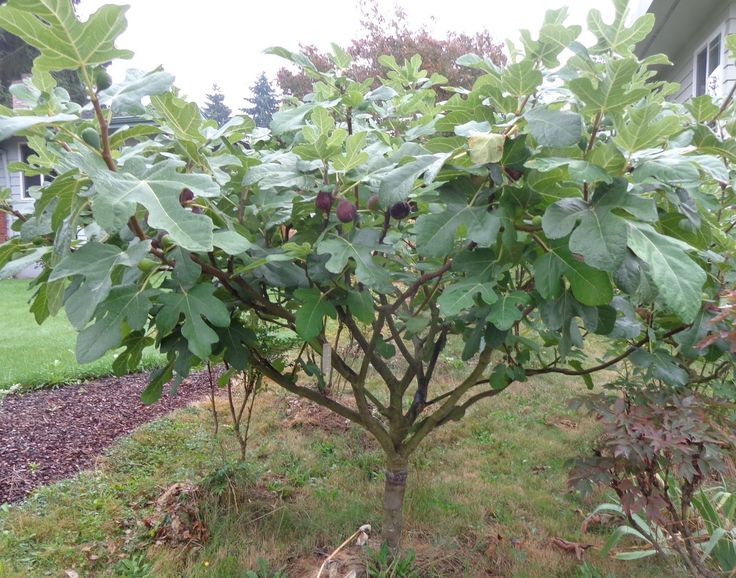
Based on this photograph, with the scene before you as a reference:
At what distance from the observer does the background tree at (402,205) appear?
1.19m

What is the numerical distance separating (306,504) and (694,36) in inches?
403

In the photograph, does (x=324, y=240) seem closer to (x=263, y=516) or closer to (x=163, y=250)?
(x=163, y=250)

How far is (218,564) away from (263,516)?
472 mm

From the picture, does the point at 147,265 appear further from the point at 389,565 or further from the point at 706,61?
the point at 706,61

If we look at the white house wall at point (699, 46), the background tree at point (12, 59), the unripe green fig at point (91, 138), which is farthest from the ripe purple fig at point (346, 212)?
the background tree at point (12, 59)

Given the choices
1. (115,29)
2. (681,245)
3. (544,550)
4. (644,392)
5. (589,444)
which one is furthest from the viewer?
(589,444)

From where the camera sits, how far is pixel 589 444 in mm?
4410

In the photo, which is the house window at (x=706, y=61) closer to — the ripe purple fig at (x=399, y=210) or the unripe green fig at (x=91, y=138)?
the ripe purple fig at (x=399, y=210)

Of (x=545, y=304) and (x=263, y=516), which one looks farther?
(x=263, y=516)

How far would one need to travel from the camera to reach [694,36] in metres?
9.54

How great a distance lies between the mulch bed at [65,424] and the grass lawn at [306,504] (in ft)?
0.95

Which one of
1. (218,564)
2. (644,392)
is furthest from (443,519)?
(644,392)

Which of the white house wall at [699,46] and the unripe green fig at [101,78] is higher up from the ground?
the white house wall at [699,46]

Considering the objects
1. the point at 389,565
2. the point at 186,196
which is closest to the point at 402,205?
the point at 186,196
